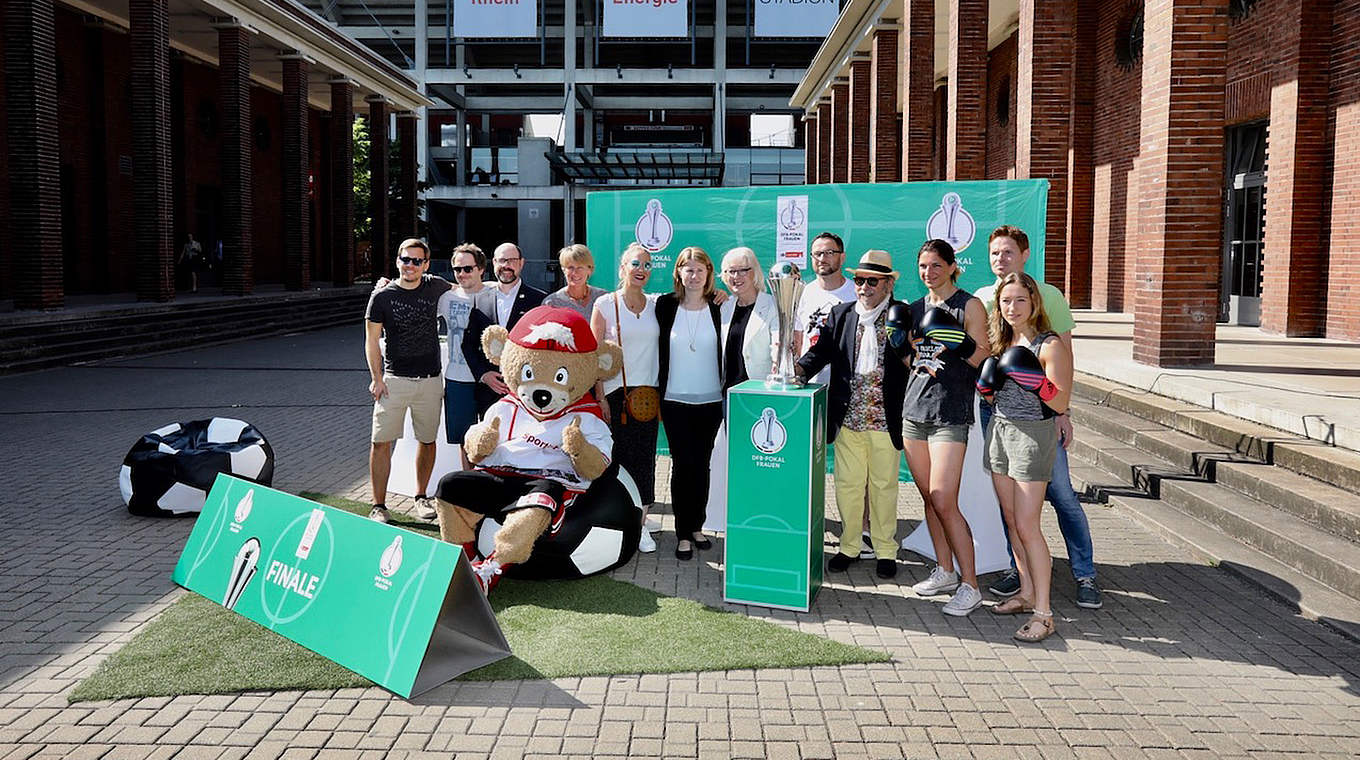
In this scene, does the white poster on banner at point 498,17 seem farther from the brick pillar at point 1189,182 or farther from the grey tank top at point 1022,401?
the grey tank top at point 1022,401

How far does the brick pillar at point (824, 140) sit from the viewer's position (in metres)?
37.0

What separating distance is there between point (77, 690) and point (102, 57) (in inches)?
975

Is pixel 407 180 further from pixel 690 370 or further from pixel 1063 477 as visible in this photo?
pixel 1063 477

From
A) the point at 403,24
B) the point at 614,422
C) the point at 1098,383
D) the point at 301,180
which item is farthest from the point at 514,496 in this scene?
the point at 403,24

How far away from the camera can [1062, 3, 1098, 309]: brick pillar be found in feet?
64.8

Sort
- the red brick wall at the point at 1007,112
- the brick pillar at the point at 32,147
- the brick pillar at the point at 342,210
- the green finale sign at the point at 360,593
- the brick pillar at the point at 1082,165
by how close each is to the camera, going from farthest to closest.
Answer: the brick pillar at the point at 342,210
the red brick wall at the point at 1007,112
the brick pillar at the point at 1082,165
the brick pillar at the point at 32,147
the green finale sign at the point at 360,593

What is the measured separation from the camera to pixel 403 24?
177ft

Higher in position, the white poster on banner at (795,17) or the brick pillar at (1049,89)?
the white poster on banner at (795,17)

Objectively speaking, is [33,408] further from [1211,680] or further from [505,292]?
[1211,680]

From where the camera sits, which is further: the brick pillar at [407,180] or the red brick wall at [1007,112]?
the brick pillar at [407,180]

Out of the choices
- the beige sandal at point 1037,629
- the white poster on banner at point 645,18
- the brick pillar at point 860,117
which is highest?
the white poster on banner at point 645,18

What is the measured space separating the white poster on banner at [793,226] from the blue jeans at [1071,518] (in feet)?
11.6

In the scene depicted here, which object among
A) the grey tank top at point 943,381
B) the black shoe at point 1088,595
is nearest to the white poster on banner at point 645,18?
the grey tank top at point 943,381

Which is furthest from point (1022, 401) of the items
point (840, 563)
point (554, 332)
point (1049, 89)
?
point (1049, 89)
